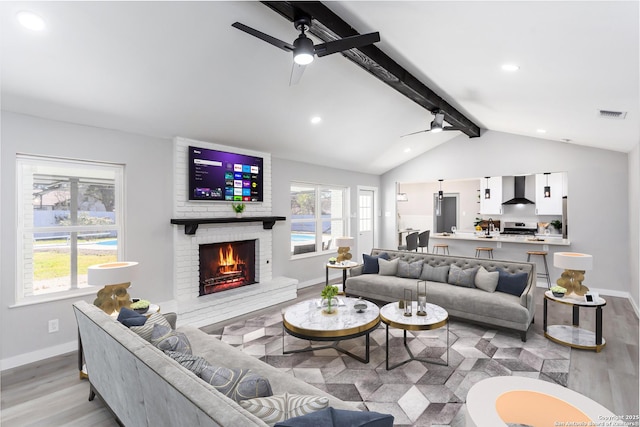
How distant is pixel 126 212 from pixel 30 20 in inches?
85.8

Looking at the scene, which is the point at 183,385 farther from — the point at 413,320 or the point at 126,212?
the point at 126,212

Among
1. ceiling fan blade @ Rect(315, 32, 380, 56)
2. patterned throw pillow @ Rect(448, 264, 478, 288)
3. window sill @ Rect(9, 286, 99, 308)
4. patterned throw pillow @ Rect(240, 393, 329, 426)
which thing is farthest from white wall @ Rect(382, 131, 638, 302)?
window sill @ Rect(9, 286, 99, 308)

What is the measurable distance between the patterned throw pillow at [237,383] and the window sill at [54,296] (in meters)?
2.87

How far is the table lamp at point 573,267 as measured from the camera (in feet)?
11.2

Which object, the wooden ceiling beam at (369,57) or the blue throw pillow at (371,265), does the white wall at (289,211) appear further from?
the wooden ceiling beam at (369,57)

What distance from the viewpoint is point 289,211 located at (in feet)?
20.3

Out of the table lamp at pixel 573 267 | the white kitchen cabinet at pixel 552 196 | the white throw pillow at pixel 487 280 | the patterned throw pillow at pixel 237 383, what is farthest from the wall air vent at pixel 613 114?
the white kitchen cabinet at pixel 552 196

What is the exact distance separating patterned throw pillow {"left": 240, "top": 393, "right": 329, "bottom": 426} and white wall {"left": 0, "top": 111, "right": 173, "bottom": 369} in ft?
10.7

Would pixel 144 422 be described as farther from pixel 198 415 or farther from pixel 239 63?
pixel 239 63

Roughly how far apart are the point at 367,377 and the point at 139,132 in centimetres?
394

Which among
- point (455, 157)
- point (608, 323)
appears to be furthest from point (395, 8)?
point (455, 157)

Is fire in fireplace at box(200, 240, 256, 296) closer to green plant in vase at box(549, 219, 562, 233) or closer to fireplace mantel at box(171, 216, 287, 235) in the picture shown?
fireplace mantel at box(171, 216, 287, 235)

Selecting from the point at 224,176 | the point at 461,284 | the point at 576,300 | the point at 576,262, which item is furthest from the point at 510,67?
the point at 224,176

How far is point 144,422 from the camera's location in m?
1.75
